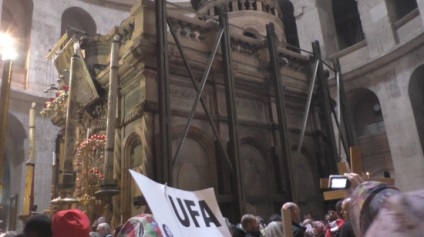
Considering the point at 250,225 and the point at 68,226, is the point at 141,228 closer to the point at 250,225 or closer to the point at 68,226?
the point at 68,226

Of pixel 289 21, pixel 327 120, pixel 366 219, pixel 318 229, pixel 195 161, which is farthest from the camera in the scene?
pixel 289 21

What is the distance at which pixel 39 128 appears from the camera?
15.2 m

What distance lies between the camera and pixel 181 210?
232 centimetres

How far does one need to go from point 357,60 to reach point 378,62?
1396 millimetres

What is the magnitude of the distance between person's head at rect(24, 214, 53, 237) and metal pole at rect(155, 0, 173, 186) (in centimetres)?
331

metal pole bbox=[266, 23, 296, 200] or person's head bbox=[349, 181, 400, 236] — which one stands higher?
metal pole bbox=[266, 23, 296, 200]

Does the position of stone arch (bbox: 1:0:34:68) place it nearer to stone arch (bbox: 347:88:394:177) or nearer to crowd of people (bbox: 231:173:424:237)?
stone arch (bbox: 347:88:394:177)

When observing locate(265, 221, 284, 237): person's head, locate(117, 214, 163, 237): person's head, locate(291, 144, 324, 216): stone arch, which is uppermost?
locate(291, 144, 324, 216): stone arch

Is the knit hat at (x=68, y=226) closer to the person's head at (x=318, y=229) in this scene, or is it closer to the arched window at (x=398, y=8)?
the person's head at (x=318, y=229)

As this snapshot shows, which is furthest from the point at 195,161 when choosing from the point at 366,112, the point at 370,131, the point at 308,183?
the point at 366,112

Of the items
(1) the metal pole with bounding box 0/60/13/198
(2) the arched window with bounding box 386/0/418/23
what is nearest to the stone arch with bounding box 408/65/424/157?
(2) the arched window with bounding box 386/0/418/23

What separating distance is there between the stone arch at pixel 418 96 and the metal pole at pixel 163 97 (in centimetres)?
942

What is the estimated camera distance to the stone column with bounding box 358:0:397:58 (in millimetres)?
13625

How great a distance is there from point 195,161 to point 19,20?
45.0 feet
